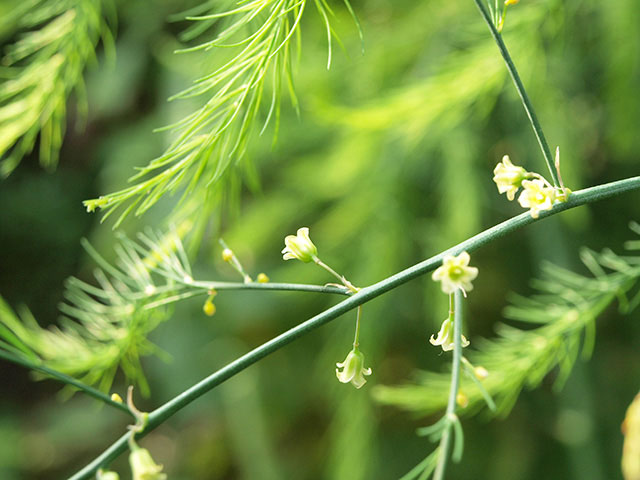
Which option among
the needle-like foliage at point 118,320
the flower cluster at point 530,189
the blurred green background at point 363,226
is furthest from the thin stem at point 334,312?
the blurred green background at point 363,226

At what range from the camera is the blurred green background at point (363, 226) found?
100cm

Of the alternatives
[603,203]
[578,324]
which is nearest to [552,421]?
[603,203]

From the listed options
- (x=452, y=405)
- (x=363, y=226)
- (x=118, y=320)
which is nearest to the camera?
(x=452, y=405)

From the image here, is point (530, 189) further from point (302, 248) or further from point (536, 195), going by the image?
point (302, 248)

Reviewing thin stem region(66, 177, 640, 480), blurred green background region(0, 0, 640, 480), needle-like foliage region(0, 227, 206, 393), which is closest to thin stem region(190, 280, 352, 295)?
thin stem region(66, 177, 640, 480)

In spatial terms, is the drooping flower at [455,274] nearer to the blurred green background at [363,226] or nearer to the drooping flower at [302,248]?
the drooping flower at [302,248]

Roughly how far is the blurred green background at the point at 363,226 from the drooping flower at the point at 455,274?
1.30 feet

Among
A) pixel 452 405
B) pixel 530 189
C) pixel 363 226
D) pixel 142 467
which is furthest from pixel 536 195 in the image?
pixel 363 226

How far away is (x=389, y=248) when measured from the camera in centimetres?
105

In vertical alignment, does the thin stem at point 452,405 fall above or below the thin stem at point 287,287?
below

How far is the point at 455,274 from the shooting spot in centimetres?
30

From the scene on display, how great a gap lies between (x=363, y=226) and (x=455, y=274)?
2.72 feet

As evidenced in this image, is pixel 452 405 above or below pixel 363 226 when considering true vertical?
above

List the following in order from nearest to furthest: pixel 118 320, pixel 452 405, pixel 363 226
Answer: pixel 452 405, pixel 118 320, pixel 363 226
